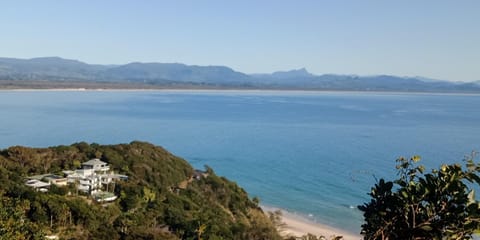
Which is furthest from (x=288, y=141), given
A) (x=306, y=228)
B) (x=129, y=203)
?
(x=129, y=203)

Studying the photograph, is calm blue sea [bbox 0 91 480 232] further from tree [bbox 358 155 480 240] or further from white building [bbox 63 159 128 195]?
tree [bbox 358 155 480 240]

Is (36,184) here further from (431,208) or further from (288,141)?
(288,141)

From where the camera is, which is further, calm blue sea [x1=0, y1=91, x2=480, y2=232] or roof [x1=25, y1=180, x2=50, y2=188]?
calm blue sea [x1=0, y1=91, x2=480, y2=232]


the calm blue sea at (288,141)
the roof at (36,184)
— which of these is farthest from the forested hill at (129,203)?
the calm blue sea at (288,141)

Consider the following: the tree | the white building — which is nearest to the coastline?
the white building

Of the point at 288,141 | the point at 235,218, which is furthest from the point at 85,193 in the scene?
the point at 288,141
